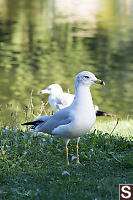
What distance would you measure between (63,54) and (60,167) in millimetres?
15342

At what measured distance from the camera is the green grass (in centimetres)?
459

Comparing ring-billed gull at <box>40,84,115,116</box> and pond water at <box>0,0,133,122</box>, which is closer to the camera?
ring-billed gull at <box>40,84,115,116</box>

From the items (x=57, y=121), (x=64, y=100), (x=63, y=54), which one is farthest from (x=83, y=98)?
(x=63, y=54)

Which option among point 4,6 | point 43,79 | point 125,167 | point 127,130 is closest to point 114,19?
point 4,6

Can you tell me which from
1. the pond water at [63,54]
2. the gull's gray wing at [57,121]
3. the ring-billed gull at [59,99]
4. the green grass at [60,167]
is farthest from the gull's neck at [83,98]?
the ring-billed gull at [59,99]

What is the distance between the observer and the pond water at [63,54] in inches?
545

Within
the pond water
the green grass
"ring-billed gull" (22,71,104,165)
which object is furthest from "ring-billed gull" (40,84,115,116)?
"ring-billed gull" (22,71,104,165)

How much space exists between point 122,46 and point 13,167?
60.4 feet

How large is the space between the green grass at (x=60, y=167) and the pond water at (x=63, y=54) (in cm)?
120

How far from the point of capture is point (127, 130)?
7.92 m

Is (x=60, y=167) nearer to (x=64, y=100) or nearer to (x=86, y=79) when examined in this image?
(x=86, y=79)

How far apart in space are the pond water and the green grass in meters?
1.20

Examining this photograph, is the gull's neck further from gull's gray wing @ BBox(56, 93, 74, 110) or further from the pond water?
gull's gray wing @ BBox(56, 93, 74, 110)

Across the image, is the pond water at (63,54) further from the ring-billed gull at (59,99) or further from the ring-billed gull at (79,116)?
the ring-billed gull at (79,116)
